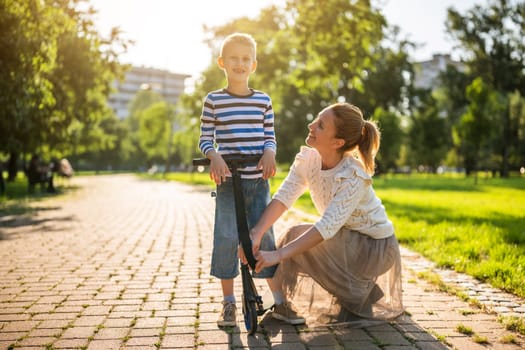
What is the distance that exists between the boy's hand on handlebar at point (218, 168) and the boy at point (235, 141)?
155 millimetres

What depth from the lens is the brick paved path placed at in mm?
3197

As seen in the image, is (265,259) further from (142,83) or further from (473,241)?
(142,83)

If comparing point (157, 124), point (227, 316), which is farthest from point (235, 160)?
point (157, 124)

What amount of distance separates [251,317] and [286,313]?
1.35ft

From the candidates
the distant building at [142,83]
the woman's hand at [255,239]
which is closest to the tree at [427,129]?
the woman's hand at [255,239]

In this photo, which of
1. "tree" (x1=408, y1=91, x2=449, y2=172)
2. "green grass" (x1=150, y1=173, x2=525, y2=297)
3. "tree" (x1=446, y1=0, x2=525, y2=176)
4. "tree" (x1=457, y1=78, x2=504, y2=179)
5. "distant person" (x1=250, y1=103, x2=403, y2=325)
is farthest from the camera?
"tree" (x1=408, y1=91, x2=449, y2=172)

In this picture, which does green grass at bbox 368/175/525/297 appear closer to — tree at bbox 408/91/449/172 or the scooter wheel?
the scooter wheel

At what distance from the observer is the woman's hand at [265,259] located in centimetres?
310

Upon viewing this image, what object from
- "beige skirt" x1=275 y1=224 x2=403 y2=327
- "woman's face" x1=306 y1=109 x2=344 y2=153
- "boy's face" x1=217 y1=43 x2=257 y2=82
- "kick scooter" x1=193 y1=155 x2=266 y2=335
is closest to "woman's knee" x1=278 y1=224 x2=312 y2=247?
"beige skirt" x1=275 y1=224 x2=403 y2=327

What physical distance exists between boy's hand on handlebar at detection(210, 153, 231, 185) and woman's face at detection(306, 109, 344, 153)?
583 millimetres

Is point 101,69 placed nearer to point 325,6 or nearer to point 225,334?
point 325,6

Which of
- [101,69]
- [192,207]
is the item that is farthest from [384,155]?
[192,207]

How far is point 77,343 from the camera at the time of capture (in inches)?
124

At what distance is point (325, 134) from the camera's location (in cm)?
343
